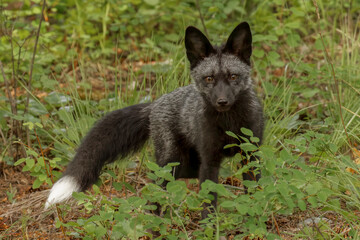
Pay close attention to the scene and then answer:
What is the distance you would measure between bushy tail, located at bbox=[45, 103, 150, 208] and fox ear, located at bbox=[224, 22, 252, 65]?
111cm

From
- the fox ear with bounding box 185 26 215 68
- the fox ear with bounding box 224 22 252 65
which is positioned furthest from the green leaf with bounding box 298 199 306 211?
the fox ear with bounding box 185 26 215 68

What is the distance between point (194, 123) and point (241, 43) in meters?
0.84

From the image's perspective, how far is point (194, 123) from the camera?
14.2ft

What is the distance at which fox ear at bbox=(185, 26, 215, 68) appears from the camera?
4168mm

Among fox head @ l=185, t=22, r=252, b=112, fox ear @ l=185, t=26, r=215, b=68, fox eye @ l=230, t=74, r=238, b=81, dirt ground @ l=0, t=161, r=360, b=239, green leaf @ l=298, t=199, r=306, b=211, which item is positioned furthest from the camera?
fox ear @ l=185, t=26, r=215, b=68

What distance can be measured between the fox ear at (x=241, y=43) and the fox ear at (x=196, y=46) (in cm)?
17

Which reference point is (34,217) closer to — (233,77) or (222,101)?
(222,101)

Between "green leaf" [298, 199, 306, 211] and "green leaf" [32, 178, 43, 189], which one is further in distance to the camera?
"green leaf" [32, 178, 43, 189]

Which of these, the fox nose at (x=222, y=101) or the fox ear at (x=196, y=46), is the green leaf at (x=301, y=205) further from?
the fox ear at (x=196, y=46)

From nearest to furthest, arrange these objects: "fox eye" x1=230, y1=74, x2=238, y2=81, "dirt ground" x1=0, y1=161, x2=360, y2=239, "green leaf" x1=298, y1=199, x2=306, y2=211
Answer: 1. "green leaf" x1=298, y1=199, x2=306, y2=211
2. "dirt ground" x1=0, y1=161, x2=360, y2=239
3. "fox eye" x1=230, y1=74, x2=238, y2=81

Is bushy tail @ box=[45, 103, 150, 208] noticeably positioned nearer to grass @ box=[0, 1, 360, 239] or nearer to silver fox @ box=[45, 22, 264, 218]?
silver fox @ box=[45, 22, 264, 218]

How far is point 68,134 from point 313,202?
9.93 ft

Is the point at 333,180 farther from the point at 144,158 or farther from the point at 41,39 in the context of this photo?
the point at 41,39

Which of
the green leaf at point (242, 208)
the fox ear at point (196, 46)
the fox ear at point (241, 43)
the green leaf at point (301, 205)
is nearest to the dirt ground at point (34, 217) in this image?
the green leaf at point (301, 205)
